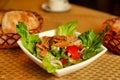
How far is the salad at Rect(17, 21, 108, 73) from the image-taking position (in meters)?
0.80

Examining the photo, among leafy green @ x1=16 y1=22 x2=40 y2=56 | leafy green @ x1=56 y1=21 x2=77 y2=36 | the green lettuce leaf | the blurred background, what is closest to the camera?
the green lettuce leaf

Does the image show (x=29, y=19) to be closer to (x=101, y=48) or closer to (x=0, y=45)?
(x=0, y=45)

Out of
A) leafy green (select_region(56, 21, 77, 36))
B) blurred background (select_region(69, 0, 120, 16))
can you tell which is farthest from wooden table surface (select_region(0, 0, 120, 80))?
blurred background (select_region(69, 0, 120, 16))

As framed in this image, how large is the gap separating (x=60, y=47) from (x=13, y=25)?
0.79ft

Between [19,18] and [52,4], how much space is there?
0.53 metres

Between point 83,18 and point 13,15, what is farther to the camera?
point 83,18

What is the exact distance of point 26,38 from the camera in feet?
2.91

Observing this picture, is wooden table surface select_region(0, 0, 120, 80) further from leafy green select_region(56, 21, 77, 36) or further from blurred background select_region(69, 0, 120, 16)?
blurred background select_region(69, 0, 120, 16)

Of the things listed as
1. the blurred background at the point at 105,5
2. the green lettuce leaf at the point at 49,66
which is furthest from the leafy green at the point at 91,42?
the blurred background at the point at 105,5

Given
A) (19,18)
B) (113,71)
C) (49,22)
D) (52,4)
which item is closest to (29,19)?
(19,18)

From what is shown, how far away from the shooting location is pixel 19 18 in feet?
3.31

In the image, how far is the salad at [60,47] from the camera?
2.63ft

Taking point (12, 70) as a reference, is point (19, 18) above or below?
above

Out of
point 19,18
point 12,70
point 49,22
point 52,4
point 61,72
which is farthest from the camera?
point 52,4
